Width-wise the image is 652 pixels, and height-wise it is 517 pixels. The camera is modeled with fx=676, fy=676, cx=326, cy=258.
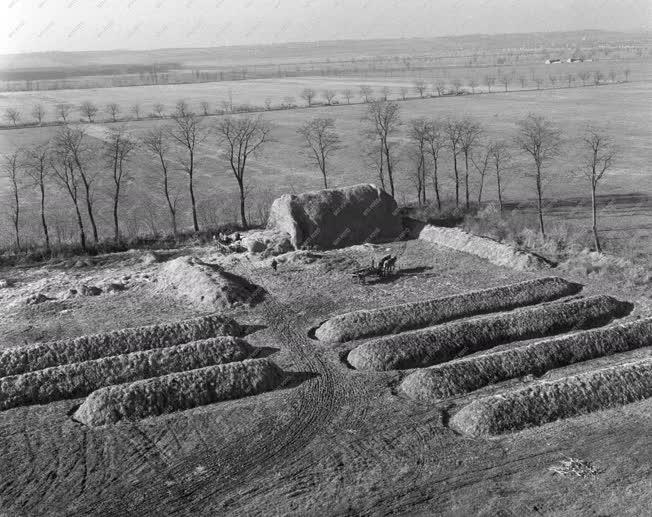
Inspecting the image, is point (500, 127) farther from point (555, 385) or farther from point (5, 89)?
point (5, 89)

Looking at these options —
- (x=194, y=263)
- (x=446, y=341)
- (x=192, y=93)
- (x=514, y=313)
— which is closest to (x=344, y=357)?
(x=446, y=341)

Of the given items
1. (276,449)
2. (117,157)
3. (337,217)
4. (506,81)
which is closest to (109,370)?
(276,449)

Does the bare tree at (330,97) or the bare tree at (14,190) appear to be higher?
the bare tree at (330,97)

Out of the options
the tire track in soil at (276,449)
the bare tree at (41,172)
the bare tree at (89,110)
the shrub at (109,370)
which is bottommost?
the tire track in soil at (276,449)

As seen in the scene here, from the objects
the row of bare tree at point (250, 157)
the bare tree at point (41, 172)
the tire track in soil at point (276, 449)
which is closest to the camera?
the tire track in soil at point (276, 449)

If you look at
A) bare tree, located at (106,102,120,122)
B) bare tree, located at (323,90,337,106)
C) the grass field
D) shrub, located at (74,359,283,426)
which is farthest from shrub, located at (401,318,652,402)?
bare tree, located at (323,90,337,106)

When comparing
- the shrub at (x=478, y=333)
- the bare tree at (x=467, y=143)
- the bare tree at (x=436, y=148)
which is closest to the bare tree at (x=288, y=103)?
the bare tree at (x=436, y=148)

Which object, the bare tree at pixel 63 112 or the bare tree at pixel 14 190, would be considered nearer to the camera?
the bare tree at pixel 14 190

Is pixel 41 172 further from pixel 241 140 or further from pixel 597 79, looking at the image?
pixel 597 79

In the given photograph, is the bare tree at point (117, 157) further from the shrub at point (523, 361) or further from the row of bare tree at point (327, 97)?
the row of bare tree at point (327, 97)
